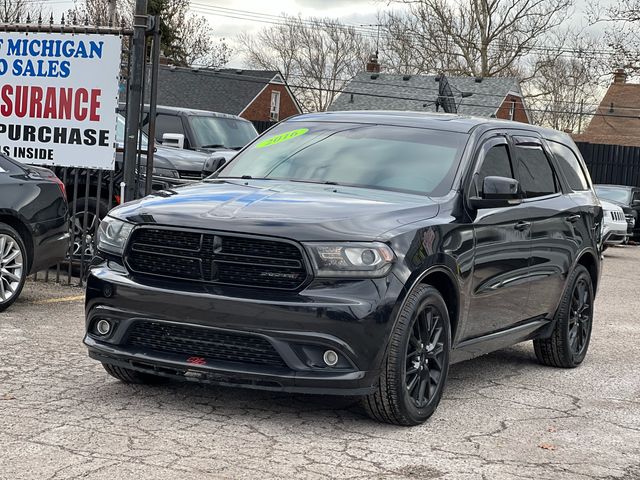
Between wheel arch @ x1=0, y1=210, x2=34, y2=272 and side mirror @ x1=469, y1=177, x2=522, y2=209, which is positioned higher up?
side mirror @ x1=469, y1=177, x2=522, y2=209

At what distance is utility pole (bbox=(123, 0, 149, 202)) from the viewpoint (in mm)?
11242

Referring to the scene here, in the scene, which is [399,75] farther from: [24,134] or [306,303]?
[306,303]

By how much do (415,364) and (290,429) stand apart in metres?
0.77

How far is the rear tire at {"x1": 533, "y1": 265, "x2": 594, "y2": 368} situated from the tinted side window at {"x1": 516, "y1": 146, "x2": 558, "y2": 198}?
0.71 metres

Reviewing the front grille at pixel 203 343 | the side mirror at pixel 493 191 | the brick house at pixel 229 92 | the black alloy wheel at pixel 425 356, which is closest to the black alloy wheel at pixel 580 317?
the side mirror at pixel 493 191

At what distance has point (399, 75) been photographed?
192 ft

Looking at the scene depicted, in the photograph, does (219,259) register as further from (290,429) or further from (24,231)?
(24,231)

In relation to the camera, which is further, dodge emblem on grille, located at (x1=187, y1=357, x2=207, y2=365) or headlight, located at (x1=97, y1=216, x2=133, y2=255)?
headlight, located at (x1=97, y1=216, x2=133, y2=255)

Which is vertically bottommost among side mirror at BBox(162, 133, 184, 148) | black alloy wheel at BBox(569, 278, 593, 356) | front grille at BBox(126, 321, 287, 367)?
black alloy wheel at BBox(569, 278, 593, 356)

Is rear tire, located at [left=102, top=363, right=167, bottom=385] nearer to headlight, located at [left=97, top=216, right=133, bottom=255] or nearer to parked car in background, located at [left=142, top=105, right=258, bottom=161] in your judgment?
headlight, located at [left=97, top=216, right=133, bottom=255]

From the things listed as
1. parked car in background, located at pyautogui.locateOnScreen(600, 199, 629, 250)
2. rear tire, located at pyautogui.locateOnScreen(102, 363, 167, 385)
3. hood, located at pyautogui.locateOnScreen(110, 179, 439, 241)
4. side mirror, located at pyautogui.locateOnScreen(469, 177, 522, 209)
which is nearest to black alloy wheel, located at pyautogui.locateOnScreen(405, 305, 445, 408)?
hood, located at pyautogui.locateOnScreen(110, 179, 439, 241)

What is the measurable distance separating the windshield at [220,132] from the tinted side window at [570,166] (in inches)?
337

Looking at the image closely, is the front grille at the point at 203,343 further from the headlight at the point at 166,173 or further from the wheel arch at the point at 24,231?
the headlight at the point at 166,173

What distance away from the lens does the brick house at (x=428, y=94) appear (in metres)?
55.2
